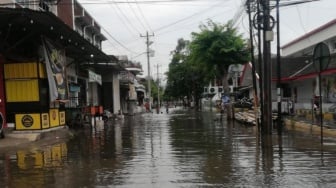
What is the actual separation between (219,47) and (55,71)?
16.9 meters

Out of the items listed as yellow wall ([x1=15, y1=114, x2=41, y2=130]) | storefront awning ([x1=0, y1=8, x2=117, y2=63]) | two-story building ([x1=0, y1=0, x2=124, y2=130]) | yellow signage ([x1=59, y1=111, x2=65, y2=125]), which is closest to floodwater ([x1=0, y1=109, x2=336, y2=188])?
yellow wall ([x1=15, y1=114, x2=41, y2=130])

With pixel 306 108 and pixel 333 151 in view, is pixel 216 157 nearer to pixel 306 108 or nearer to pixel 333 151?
pixel 333 151

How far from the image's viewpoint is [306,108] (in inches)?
1173

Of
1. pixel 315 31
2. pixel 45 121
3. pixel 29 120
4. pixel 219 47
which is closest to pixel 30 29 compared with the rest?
pixel 29 120

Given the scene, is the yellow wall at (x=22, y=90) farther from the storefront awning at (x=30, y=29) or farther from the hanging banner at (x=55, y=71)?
the storefront awning at (x=30, y=29)

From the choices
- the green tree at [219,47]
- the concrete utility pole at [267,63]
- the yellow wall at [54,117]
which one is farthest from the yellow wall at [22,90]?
the green tree at [219,47]

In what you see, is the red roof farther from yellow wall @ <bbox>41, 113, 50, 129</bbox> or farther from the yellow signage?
yellow wall @ <bbox>41, 113, 50, 129</bbox>

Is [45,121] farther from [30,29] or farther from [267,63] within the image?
[267,63]

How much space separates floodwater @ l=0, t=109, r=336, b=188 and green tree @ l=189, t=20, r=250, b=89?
1840 cm

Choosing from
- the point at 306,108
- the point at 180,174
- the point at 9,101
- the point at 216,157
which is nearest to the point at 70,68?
the point at 9,101

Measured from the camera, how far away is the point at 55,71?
22078 mm

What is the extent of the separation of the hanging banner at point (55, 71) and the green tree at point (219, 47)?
15074mm

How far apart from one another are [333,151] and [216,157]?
11.6 ft

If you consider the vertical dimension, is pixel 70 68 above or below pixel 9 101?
above
